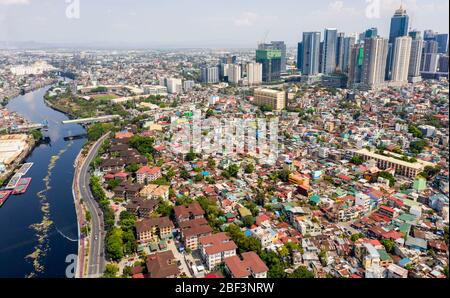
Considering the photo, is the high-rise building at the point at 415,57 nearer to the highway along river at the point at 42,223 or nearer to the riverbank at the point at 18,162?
the highway along river at the point at 42,223

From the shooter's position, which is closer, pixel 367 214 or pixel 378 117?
→ pixel 367 214

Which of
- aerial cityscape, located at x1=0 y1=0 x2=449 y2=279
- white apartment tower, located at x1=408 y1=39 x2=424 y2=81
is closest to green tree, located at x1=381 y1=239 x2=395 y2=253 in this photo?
aerial cityscape, located at x1=0 y1=0 x2=449 y2=279

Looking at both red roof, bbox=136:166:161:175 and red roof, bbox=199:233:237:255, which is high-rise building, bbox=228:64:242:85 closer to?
red roof, bbox=136:166:161:175

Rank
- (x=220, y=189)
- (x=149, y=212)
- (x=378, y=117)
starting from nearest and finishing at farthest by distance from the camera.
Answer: (x=149, y=212) < (x=220, y=189) < (x=378, y=117)

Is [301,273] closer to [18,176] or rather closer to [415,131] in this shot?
[18,176]
